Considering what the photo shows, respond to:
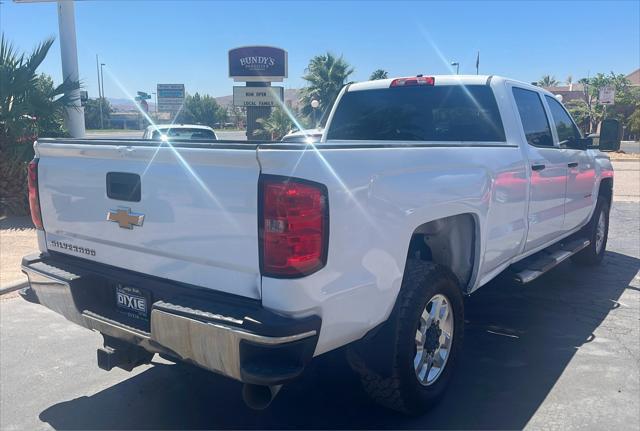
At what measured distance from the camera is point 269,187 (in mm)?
2461

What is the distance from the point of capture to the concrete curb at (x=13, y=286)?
6059mm

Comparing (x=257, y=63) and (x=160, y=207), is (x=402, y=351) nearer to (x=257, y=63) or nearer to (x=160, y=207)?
(x=160, y=207)

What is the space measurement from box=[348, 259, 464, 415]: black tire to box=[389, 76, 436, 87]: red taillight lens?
2.14 m

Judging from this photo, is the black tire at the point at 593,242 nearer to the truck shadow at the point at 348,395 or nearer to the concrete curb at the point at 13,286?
the truck shadow at the point at 348,395

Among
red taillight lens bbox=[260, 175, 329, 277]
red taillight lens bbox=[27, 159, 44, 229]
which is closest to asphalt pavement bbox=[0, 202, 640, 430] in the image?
red taillight lens bbox=[27, 159, 44, 229]

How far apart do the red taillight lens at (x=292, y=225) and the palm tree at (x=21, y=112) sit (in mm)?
8572

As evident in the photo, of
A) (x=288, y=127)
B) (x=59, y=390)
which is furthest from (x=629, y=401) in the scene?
(x=288, y=127)

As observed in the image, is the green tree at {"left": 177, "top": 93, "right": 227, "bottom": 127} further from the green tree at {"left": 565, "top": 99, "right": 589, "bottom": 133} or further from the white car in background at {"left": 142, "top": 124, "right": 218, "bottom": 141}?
the white car in background at {"left": 142, "top": 124, "right": 218, "bottom": 141}

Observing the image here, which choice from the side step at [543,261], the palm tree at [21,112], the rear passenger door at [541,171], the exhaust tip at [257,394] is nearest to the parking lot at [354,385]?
the side step at [543,261]

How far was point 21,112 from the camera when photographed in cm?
940

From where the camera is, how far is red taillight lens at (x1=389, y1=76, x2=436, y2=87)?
16.0ft

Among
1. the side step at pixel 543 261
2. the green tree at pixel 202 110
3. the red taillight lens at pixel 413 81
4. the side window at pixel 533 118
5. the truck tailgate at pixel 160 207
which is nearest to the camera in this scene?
the truck tailgate at pixel 160 207

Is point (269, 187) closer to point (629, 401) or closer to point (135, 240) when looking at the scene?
point (135, 240)

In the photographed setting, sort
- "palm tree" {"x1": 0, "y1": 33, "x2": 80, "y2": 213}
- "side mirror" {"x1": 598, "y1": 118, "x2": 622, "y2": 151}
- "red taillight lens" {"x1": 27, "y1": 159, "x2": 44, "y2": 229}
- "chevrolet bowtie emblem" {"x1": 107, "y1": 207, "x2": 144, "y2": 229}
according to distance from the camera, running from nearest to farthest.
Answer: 1. "chevrolet bowtie emblem" {"x1": 107, "y1": 207, "x2": 144, "y2": 229}
2. "red taillight lens" {"x1": 27, "y1": 159, "x2": 44, "y2": 229}
3. "side mirror" {"x1": 598, "y1": 118, "x2": 622, "y2": 151}
4. "palm tree" {"x1": 0, "y1": 33, "x2": 80, "y2": 213}
